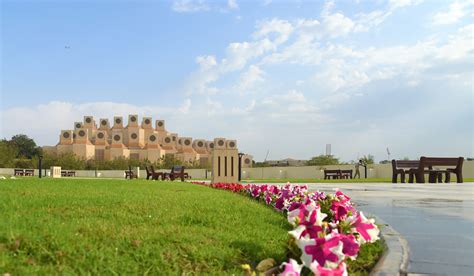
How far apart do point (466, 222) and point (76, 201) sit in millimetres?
4292

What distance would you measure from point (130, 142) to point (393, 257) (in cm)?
8181

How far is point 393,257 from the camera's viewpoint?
3.15 metres

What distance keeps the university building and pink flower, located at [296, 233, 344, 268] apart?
68436mm

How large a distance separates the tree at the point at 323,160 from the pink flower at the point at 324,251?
53.1 m

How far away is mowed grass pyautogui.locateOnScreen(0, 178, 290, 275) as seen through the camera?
258cm

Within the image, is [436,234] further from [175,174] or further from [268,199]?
[175,174]

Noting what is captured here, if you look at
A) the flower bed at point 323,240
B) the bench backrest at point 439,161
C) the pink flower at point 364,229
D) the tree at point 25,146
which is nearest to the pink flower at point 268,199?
the flower bed at point 323,240

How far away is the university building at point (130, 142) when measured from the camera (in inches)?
2980

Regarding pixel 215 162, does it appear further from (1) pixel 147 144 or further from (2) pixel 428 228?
(1) pixel 147 144

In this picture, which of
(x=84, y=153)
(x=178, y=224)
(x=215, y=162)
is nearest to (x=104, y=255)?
(x=178, y=224)

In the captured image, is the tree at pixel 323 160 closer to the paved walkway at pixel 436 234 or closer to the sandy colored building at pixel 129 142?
the sandy colored building at pixel 129 142

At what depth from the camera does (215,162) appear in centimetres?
1226

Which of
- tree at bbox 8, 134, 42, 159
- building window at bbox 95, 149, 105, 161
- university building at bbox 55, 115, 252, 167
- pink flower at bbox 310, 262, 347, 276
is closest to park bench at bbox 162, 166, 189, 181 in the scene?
pink flower at bbox 310, 262, 347, 276

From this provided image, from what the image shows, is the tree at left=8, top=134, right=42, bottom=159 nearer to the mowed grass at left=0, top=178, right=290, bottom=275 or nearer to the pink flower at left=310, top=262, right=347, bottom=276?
the mowed grass at left=0, top=178, right=290, bottom=275
